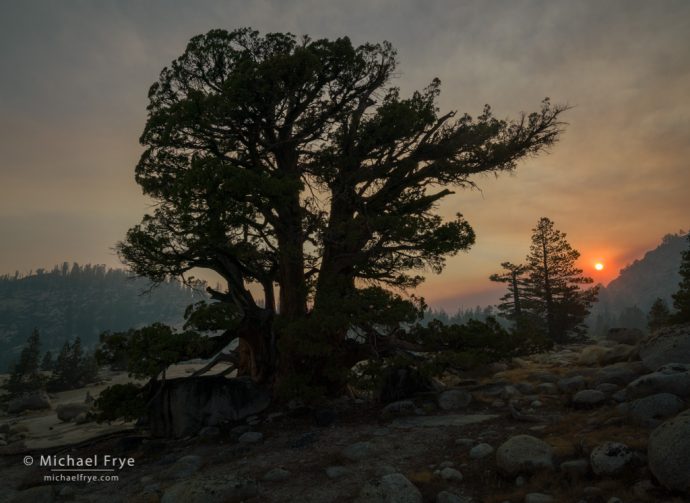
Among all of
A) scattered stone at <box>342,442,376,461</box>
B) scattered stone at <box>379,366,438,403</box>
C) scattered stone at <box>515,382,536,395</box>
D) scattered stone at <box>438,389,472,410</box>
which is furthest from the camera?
scattered stone at <box>379,366,438,403</box>

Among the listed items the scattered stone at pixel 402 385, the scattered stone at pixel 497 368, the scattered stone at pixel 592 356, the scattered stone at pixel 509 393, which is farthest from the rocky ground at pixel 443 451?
the scattered stone at pixel 497 368

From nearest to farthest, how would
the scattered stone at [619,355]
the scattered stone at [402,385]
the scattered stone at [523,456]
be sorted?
the scattered stone at [523,456] < the scattered stone at [402,385] < the scattered stone at [619,355]

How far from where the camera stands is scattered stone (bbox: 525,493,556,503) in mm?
5405

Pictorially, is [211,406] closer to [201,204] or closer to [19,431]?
[201,204]

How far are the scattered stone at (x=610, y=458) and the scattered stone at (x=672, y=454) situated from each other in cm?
37

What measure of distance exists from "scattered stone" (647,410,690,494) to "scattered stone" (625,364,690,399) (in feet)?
11.1

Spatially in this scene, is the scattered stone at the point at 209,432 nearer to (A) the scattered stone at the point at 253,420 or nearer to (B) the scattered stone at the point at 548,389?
(A) the scattered stone at the point at 253,420

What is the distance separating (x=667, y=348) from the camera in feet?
39.0

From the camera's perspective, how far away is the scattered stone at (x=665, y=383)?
27.5 ft

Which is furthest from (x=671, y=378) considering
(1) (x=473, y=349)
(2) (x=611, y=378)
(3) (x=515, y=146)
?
(3) (x=515, y=146)

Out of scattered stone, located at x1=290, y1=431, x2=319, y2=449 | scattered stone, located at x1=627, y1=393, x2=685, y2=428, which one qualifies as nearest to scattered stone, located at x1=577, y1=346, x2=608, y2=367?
scattered stone, located at x1=627, y1=393, x2=685, y2=428

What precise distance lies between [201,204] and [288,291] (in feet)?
14.9

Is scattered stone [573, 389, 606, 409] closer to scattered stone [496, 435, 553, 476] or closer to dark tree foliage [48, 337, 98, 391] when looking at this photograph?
scattered stone [496, 435, 553, 476]

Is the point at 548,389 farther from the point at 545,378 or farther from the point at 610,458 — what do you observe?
the point at 610,458
